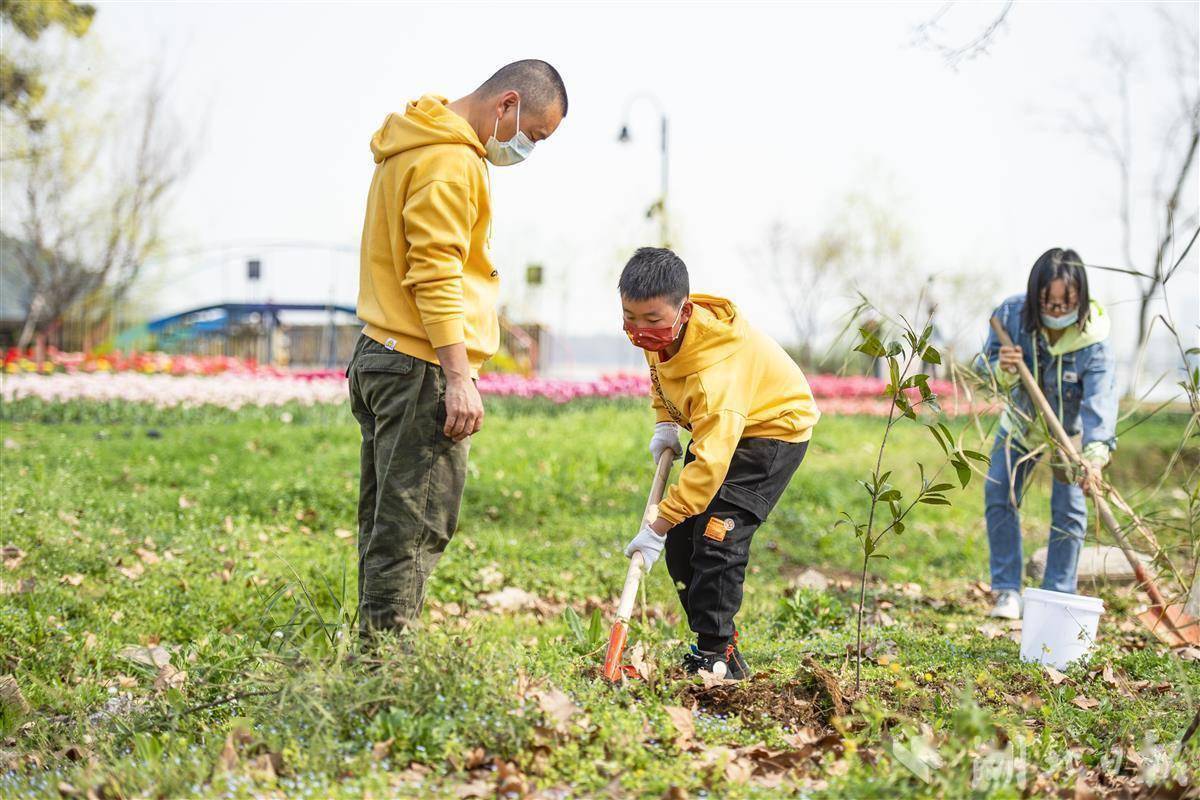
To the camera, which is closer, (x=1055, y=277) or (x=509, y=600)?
(x=1055, y=277)

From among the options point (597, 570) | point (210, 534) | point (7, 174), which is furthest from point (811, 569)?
point (7, 174)

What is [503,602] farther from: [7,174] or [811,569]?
[7,174]

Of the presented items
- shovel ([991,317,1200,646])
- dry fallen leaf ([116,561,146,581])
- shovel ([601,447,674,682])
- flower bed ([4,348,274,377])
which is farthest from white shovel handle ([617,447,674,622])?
flower bed ([4,348,274,377])

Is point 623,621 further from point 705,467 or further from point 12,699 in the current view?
point 12,699

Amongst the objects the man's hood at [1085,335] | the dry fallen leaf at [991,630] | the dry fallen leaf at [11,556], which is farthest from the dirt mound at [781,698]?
the dry fallen leaf at [11,556]

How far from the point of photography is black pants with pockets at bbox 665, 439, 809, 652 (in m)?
3.33

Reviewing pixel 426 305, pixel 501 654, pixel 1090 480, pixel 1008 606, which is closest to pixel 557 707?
pixel 501 654

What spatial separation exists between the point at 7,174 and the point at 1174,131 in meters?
16.4

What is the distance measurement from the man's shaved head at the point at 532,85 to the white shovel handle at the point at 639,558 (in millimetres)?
1157

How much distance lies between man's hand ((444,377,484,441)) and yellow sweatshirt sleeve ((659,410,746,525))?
62cm

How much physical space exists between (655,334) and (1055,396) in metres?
2.68

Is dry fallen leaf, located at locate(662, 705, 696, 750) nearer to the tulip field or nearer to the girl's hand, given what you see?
the tulip field

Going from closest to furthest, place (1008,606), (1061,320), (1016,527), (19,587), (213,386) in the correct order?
(19,587) < (1061,320) < (1008,606) < (1016,527) < (213,386)

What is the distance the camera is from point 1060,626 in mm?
3727
